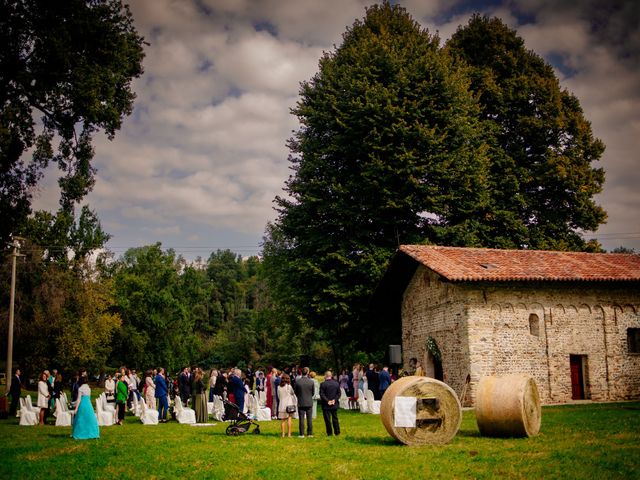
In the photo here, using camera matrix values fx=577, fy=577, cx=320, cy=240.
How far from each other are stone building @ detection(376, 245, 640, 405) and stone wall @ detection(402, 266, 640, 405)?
0.04 m

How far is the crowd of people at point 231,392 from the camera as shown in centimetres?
1429

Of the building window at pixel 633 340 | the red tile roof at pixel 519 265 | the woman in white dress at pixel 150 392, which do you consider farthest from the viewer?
the building window at pixel 633 340

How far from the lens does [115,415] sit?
19766mm

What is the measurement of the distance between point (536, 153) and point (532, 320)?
12.5 meters

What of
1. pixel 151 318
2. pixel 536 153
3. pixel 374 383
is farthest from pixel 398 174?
pixel 151 318

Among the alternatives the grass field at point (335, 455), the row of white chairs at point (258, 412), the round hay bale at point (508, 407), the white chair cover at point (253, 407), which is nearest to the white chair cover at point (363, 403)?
the row of white chairs at point (258, 412)

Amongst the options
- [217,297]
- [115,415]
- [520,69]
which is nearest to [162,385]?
[115,415]

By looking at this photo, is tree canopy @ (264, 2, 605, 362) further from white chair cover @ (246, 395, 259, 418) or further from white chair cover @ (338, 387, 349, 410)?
white chair cover @ (246, 395, 259, 418)

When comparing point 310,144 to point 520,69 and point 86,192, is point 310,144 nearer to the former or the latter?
point 86,192

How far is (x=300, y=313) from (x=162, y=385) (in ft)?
27.0

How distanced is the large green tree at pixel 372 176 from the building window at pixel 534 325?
5.39 meters

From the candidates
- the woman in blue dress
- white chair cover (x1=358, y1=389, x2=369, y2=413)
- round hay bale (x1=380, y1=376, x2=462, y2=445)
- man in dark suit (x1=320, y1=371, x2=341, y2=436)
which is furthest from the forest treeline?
round hay bale (x1=380, y1=376, x2=462, y2=445)

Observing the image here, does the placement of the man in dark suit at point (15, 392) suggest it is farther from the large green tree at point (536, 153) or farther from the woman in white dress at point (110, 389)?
the large green tree at point (536, 153)

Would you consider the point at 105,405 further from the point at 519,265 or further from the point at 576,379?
the point at 576,379
